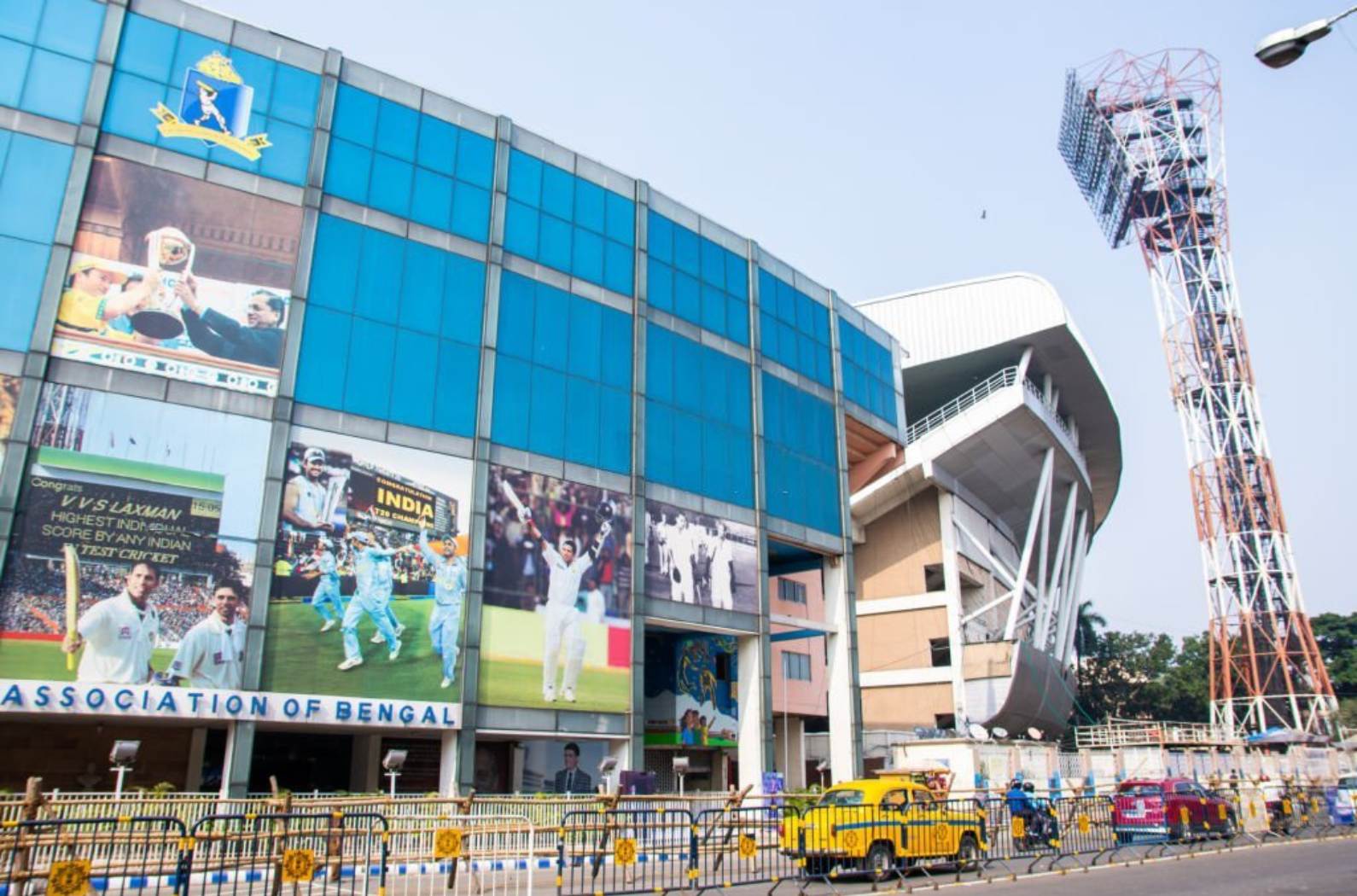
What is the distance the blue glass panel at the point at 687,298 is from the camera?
38.6m

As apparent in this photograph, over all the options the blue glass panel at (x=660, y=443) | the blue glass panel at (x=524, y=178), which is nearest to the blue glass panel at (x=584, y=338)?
the blue glass panel at (x=660, y=443)

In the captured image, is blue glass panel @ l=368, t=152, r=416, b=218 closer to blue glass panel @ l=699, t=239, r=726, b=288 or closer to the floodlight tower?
blue glass panel @ l=699, t=239, r=726, b=288

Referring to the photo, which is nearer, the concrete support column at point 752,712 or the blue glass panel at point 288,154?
the blue glass panel at point 288,154

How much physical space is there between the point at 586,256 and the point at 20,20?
17.5 metres

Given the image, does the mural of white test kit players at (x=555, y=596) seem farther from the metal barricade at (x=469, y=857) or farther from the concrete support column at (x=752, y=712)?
the metal barricade at (x=469, y=857)

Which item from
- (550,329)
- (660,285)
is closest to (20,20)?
(550,329)

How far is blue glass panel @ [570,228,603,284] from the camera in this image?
115ft

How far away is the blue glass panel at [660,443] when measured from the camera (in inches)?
1406

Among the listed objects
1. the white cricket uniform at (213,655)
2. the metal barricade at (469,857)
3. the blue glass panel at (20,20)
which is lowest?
the metal barricade at (469,857)

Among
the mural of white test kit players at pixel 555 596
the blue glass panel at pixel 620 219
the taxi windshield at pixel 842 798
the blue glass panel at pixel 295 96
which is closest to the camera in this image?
the taxi windshield at pixel 842 798

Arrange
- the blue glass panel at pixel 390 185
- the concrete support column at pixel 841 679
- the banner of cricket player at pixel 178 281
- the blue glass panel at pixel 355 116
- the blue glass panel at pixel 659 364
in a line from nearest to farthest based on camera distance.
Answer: the banner of cricket player at pixel 178 281 < the blue glass panel at pixel 355 116 < the blue glass panel at pixel 390 185 < the blue glass panel at pixel 659 364 < the concrete support column at pixel 841 679

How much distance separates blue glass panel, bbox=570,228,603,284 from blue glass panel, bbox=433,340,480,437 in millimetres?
5809

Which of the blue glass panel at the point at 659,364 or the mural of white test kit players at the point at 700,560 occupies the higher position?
the blue glass panel at the point at 659,364

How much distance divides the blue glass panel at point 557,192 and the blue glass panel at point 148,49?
11905 mm
